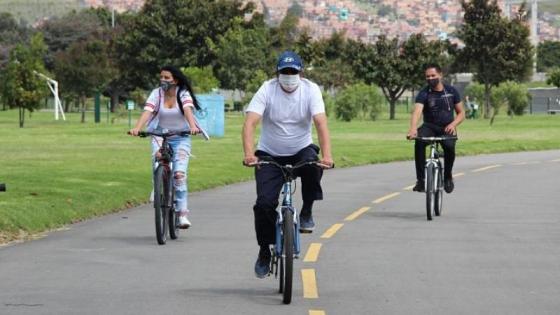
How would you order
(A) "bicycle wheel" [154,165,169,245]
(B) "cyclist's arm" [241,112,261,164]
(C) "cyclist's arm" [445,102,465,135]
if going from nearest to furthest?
(B) "cyclist's arm" [241,112,261,164] → (A) "bicycle wheel" [154,165,169,245] → (C) "cyclist's arm" [445,102,465,135]

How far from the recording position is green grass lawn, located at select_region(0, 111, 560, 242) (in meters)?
18.7

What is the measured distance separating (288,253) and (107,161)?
2134cm

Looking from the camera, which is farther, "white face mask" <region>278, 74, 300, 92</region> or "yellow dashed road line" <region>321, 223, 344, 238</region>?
"yellow dashed road line" <region>321, 223, 344, 238</region>

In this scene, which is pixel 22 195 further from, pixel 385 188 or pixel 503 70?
pixel 503 70

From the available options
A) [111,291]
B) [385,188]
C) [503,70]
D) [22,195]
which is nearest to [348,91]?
[503,70]

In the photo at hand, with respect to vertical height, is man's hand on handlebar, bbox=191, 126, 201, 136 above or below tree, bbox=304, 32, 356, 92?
below

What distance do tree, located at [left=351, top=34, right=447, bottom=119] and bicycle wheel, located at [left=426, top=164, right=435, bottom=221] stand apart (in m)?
65.0

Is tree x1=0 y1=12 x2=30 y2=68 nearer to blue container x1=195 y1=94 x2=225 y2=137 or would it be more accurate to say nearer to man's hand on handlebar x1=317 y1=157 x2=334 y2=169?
blue container x1=195 y1=94 x2=225 y2=137

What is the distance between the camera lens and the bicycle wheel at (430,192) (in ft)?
58.5

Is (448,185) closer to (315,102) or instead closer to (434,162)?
(434,162)

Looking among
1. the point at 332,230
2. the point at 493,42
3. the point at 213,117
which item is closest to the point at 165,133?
the point at 332,230

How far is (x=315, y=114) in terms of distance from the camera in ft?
35.6

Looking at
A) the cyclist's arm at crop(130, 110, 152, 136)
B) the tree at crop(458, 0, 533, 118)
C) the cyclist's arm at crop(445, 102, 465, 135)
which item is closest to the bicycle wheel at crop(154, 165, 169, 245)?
the cyclist's arm at crop(130, 110, 152, 136)

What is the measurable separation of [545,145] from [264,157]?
1345 inches
